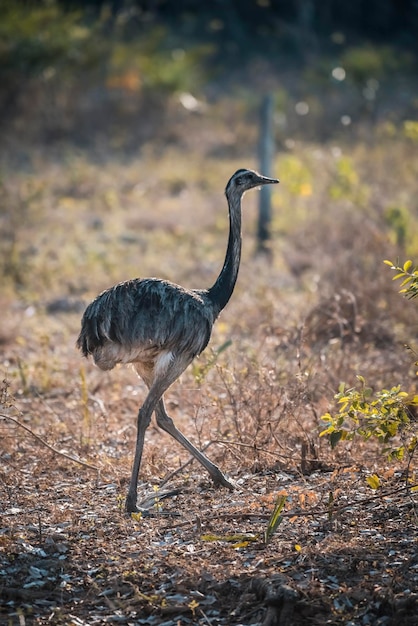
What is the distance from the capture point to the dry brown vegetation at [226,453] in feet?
13.5

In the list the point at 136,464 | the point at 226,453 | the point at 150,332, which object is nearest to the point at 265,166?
the point at 226,453

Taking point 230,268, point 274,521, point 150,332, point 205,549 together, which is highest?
point 230,268

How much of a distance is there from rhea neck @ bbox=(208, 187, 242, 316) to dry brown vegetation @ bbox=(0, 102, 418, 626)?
0.41m

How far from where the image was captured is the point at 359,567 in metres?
4.21

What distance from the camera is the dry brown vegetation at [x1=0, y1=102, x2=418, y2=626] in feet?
13.5

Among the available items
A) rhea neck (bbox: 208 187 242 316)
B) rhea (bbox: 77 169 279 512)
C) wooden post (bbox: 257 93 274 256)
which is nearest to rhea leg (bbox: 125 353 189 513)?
rhea (bbox: 77 169 279 512)

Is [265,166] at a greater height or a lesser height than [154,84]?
lesser

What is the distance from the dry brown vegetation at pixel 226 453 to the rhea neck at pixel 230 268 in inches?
16.0

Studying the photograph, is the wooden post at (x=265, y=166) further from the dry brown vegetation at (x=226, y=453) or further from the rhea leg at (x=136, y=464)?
the rhea leg at (x=136, y=464)

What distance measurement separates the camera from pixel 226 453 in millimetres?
5625

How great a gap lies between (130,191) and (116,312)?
30.7 feet

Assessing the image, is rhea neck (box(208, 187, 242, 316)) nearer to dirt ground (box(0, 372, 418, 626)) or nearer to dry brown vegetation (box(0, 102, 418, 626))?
dry brown vegetation (box(0, 102, 418, 626))

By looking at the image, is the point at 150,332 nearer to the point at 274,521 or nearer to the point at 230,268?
the point at 230,268

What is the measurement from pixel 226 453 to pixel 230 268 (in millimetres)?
1029
